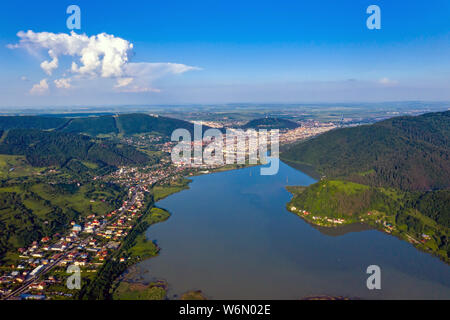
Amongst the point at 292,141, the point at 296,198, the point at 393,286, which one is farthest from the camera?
the point at 292,141

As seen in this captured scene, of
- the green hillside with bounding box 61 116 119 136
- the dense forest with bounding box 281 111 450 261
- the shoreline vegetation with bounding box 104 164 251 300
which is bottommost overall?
the shoreline vegetation with bounding box 104 164 251 300

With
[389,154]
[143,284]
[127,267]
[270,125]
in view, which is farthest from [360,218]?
[270,125]

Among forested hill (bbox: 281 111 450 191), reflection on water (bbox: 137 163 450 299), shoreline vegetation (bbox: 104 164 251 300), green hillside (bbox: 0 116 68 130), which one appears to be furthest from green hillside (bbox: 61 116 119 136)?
A: reflection on water (bbox: 137 163 450 299)

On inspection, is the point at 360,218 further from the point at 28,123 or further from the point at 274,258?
the point at 28,123

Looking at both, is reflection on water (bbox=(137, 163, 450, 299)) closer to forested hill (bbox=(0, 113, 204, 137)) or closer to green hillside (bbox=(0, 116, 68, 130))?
forested hill (bbox=(0, 113, 204, 137))
